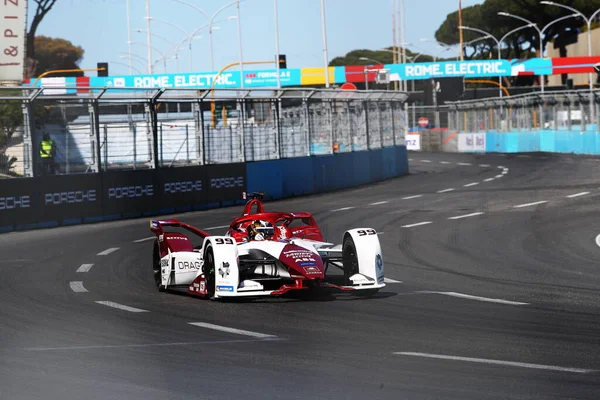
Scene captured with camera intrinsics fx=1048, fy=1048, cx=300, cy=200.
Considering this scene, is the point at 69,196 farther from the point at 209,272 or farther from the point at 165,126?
the point at 209,272

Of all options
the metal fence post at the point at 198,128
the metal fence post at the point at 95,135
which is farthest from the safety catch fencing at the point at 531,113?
the metal fence post at the point at 95,135

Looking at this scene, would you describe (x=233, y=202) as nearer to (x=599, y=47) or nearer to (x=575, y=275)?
(x=575, y=275)

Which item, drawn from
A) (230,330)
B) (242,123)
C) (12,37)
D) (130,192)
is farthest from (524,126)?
(230,330)

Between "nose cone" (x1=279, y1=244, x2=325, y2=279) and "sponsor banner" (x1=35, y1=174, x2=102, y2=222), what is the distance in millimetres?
12679

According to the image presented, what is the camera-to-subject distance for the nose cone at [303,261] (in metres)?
10.9

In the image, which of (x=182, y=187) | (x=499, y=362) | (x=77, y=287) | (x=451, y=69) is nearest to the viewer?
(x=499, y=362)

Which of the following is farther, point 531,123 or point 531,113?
point 531,123

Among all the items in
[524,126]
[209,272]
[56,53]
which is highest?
[56,53]

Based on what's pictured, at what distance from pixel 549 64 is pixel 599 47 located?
16.8 meters

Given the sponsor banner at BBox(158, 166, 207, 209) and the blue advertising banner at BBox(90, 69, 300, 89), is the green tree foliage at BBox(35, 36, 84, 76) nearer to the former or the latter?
the blue advertising banner at BBox(90, 69, 300, 89)

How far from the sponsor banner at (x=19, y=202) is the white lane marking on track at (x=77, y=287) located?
923cm

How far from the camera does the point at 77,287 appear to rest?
1280 centimetres

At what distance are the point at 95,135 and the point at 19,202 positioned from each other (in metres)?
2.88

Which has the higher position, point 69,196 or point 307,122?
point 307,122
